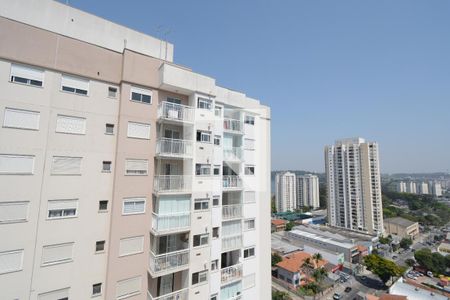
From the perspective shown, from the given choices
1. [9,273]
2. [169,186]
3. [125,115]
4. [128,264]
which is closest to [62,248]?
[9,273]

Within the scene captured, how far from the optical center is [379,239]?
2682 inches

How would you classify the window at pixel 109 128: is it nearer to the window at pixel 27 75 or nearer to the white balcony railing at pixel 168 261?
the window at pixel 27 75

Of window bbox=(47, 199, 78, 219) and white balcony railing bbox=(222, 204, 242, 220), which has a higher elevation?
window bbox=(47, 199, 78, 219)

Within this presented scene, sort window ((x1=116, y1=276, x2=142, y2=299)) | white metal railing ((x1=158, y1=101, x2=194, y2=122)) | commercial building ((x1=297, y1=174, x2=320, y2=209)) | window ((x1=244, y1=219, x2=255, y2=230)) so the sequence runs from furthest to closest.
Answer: commercial building ((x1=297, y1=174, x2=320, y2=209)) < window ((x1=244, y1=219, x2=255, y2=230)) < white metal railing ((x1=158, y1=101, x2=194, y2=122)) < window ((x1=116, y1=276, x2=142, y2=299))

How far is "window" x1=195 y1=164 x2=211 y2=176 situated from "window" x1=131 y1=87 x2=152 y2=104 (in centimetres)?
416

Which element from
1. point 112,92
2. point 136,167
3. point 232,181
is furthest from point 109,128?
point 232,181

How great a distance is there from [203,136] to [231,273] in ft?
26.6

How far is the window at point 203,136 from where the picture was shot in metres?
11.9

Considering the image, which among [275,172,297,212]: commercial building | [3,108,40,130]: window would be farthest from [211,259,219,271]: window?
[275,172,297,212]: commercial building

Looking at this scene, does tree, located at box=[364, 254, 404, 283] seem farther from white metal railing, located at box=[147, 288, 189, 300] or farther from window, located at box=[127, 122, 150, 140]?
window, located at box=[127, 122, 150, 140]

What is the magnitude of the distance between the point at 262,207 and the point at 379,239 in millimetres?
74143

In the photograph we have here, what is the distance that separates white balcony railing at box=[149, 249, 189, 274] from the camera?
10.1 metres

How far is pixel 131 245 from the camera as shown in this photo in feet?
33.1

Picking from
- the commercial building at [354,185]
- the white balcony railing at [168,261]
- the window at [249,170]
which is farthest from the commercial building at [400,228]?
the white balcony railing at [168,261]
